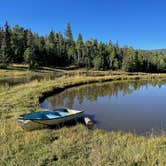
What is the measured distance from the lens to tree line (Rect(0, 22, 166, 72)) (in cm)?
6650

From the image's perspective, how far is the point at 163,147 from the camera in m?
6.90

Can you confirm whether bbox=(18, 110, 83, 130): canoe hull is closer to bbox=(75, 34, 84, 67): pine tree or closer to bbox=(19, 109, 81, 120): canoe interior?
bbox=(19, 109, 81, 120): canoe interior

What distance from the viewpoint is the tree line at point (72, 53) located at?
66.5 metres

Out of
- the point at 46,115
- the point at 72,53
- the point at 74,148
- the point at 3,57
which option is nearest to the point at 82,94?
the point at 46,115

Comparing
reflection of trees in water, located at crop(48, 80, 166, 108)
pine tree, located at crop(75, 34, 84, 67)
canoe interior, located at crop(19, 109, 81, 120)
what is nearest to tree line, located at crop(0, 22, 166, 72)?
pine tree, located at crop(75, 34, 84, 67)

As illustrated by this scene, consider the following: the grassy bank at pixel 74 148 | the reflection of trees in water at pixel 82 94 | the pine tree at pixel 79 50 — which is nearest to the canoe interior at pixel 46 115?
the grassy bank at pixel 74 148

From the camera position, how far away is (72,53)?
7756 centimetres

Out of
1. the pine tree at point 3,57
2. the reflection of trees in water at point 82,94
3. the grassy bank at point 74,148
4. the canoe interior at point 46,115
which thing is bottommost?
the grassy bank at point 74,148

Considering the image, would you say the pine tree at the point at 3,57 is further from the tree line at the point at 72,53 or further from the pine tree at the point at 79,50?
the pine tree at the point at 79,50

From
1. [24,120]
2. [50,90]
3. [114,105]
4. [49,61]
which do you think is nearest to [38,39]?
[49,61]

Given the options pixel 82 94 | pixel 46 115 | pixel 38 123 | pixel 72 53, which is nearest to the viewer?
pixel 38 123

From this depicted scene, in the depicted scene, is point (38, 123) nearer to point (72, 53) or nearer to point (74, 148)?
point (74, 148)

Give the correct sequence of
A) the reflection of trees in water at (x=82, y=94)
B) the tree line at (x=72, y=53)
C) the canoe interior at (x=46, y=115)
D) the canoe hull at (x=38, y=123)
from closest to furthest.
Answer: the canoe hull at (x=38, y=123), the canoe interior at (x=46, y=115), the reflection of trees in water at (x=82, y=94), the tree line at (x=72, y=53)

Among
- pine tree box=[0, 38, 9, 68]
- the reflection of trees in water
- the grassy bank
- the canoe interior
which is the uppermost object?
pine tree box=[0, 38, 9, 68]
